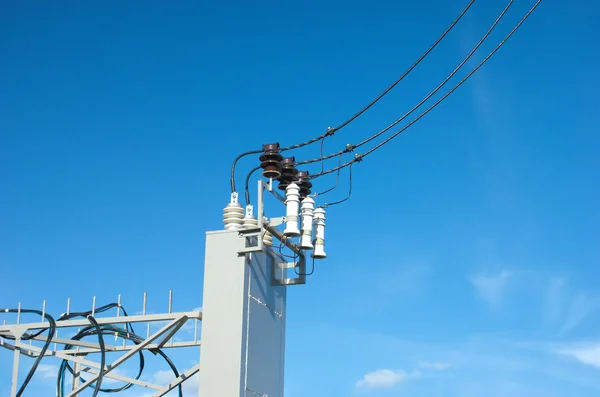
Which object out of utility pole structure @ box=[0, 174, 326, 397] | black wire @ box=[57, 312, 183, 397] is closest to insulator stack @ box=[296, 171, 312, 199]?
utility pole structure @ box=[0, 174, 326, 397]

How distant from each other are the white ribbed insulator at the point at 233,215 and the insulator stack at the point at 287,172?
0.84 metres

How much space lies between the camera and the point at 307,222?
15938 millimetres

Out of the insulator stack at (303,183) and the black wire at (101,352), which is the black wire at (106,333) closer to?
the black wire at (101,352)

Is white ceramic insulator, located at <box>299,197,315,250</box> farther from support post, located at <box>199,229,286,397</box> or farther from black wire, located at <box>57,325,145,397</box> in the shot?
black wire, located at <box>57,325,145,397</box>

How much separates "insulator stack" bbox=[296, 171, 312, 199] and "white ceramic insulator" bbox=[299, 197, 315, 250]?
2.53ft

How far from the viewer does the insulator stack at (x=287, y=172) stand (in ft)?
54.1

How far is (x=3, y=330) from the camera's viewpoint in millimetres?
17844

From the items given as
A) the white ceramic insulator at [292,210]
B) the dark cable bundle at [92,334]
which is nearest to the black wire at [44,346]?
the dark cable bundle at [92,334]

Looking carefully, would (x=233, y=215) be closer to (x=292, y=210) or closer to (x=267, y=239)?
(x=267, y=239)

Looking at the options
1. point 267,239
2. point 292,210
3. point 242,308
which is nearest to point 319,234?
point 292,210

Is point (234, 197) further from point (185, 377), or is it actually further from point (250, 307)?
point (185, 377)

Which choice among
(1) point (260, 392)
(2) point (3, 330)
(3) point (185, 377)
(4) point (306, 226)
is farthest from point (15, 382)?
(4) point (306, 226)

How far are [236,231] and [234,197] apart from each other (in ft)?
3.30

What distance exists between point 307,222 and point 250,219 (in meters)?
1.13
